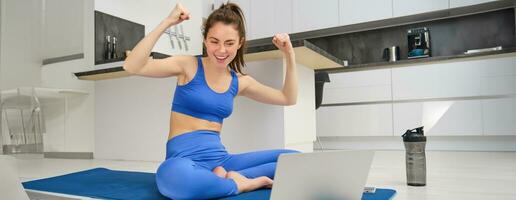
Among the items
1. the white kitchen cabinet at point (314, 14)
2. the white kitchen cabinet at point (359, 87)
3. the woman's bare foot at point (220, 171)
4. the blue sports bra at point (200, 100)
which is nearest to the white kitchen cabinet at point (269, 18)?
the white kitchen cabinet at point (314, 14)

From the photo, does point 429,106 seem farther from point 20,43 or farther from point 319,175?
point 20,43

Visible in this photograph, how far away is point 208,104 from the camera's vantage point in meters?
1.50

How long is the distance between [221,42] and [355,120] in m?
3.45

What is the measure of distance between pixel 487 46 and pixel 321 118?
209 cm

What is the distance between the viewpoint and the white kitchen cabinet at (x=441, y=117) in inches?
157

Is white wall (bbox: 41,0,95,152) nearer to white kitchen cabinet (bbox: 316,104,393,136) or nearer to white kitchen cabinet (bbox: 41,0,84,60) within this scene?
white kitchen cabinet (bbox: 41,0,84,60)

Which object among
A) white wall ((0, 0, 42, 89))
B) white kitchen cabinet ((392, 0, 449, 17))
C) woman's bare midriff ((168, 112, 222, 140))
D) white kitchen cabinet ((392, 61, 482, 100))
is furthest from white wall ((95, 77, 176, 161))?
white kitchen cabinet ((392, 0, 449, 17))

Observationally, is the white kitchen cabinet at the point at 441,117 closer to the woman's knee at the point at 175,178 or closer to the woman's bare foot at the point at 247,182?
the woman's bare foot at the point at 247,182

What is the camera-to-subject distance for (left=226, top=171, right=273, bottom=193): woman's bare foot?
1.43 m

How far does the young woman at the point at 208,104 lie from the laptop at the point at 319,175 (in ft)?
1.17

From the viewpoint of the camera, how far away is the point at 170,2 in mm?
4883

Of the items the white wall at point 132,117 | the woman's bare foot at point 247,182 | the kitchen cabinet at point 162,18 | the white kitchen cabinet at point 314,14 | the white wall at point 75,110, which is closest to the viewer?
the woman's bare foot at point 247,182

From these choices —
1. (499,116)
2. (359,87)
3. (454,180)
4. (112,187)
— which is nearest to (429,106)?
(499,116)

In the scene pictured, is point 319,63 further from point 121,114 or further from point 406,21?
point 406,21
